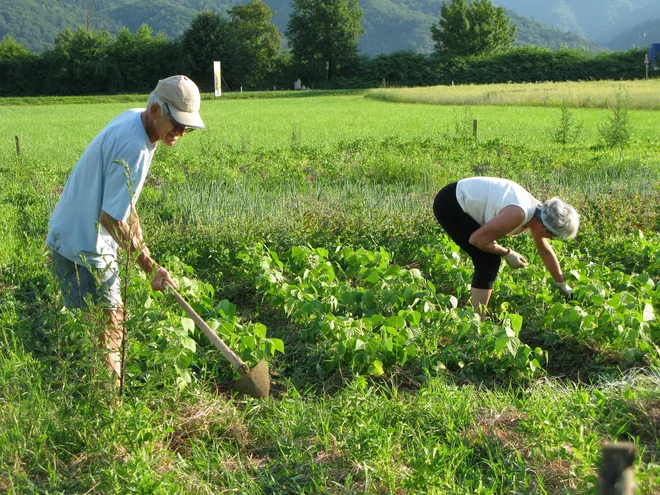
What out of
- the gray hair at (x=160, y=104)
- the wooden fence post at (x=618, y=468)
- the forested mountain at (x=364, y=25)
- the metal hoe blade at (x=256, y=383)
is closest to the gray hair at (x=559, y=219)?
the metal hoe blade at (x=256, y=383)

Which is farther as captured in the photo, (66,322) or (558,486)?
(66,322)

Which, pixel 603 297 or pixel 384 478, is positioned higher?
pixel 603 297

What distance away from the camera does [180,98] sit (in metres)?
2.89

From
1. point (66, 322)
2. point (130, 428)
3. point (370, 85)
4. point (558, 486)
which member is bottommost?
point (558, 486)

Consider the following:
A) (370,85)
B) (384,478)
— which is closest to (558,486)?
(384,478)

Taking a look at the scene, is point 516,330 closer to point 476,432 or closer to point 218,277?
point 476,432

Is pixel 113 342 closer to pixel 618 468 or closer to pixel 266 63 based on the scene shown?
pixel 618 468

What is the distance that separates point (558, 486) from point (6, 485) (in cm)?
226

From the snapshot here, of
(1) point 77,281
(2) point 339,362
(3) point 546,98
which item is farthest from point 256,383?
(3) point 546,98

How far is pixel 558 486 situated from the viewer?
8.98ft

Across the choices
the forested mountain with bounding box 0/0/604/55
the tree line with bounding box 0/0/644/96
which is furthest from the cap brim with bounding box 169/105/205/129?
the forested mountain with bounding box 0/0/604/55

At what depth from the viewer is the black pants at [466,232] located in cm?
444

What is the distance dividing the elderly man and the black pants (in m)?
2.10

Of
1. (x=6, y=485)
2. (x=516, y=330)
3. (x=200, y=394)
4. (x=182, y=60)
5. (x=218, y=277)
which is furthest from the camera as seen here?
(x=182, y=60)
